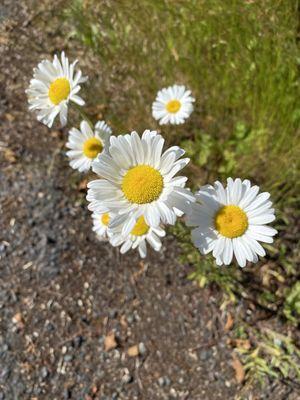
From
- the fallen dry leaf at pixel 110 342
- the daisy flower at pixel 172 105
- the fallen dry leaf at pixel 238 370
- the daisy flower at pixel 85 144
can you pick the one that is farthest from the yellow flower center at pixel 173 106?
the fallen dry leaf at pixel 238 370

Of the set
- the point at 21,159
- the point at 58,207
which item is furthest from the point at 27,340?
the point at 21,159

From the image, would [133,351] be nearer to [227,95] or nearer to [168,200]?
[168,200]

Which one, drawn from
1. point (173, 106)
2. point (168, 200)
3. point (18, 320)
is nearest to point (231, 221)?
point (168, 200)

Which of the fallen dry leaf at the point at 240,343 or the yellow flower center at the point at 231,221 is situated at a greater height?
the yellow flower center at the point at 231,221

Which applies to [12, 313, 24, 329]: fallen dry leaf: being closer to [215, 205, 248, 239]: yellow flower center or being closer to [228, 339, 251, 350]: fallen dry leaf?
[228, 339, 251, 350]: fallen dry leaf

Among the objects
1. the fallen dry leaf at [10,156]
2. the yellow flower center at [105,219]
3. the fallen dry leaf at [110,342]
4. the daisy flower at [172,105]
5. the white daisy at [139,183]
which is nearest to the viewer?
the white daisy at [139,183]

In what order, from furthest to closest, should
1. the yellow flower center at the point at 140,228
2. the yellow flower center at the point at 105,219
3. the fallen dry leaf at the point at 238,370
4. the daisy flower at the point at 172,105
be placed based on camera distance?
the daisy flower at the point at 172,105 < the fallen dry leaf at the point at 238,370 < the yellow flower center at the point at 105,219 < the yellow flower center at the point at 140,228

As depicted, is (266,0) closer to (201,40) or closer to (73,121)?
(201,40)

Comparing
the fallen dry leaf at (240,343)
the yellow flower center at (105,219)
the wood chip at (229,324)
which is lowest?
the fallen dry leaf at (240,343)

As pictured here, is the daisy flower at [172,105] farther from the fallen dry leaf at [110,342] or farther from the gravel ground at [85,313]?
the fallen dry leaf at [110,342]
